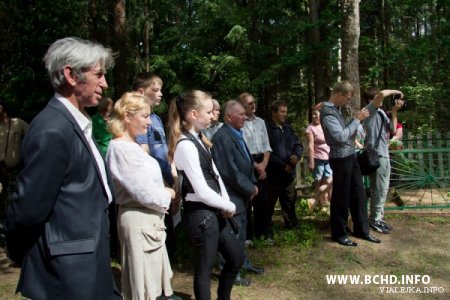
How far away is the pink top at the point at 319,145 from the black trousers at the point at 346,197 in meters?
1.50

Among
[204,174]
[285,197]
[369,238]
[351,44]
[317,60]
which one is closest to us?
[204,174]

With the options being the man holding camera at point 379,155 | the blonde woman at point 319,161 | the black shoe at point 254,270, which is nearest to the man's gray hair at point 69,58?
the black shoe at point 254,270

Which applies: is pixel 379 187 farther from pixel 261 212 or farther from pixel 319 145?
pixel 261 212

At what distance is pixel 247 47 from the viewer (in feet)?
51.5

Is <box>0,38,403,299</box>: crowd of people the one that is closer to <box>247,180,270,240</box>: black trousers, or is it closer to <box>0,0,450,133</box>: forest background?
Answer: <box>247,180,270,240</box>: black trousers

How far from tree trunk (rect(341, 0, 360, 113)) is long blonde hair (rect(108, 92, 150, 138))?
168 inches

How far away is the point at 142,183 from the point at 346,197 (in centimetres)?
325

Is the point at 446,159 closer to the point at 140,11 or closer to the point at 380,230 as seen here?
the point at 380,230

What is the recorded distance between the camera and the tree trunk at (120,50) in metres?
8.98

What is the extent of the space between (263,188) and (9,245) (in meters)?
4.07

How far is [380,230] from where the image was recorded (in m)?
5.95

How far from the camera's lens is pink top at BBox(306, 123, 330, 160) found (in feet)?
23.0

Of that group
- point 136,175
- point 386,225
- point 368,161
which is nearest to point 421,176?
point 386,225

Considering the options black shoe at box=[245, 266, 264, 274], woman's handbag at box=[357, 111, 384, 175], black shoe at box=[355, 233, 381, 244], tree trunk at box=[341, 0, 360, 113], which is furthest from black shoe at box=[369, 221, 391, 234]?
black shoe at box=[245, 266, 264, 274]
